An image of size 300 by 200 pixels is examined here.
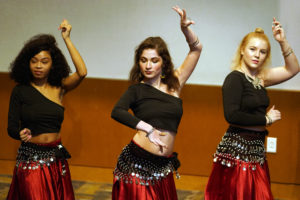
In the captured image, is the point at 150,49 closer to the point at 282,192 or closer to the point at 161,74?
the point at 161,74

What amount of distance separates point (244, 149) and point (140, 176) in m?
0.79

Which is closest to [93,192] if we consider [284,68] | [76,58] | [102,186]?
[102,186]

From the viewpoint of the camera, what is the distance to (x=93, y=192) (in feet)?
12.7

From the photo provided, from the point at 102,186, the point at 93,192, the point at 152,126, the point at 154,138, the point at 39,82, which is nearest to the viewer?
the point at 154,138

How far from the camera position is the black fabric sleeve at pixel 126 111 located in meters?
2.35

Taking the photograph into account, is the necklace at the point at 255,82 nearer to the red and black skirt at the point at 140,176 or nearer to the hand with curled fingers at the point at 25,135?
the red and black skirt at the point at 140,176

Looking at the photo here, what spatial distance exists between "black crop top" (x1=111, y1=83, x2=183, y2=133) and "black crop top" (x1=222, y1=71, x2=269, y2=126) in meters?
0.39

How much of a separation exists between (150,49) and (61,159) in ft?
3.62

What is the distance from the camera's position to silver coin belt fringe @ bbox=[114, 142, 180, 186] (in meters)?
2.55

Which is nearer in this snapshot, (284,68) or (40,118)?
(40,118)

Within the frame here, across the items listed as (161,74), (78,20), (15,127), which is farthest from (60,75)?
(78,20)

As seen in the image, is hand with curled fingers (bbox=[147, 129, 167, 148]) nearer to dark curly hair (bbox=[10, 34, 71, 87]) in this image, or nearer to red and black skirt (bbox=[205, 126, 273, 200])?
red and black skirt (bbox=[205, 126, 273, 200])

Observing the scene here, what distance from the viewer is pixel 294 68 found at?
3055 mm

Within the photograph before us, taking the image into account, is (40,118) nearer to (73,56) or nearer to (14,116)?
(14,116)
